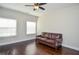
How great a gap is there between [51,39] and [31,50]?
51 centimetres

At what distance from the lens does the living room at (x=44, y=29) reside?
5.03ft

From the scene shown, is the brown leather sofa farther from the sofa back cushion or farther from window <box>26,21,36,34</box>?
window <box>26,21,36,34</box>

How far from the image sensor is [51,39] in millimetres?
1774

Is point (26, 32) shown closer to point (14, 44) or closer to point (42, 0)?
point (14, 44)

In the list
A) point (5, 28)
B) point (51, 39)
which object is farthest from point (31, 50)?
point (5, 28)

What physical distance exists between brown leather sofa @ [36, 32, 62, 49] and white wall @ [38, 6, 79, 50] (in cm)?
9

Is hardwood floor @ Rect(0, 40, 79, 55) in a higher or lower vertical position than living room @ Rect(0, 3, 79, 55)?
A: lower

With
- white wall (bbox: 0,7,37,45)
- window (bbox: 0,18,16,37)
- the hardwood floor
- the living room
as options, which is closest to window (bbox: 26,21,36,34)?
the living room

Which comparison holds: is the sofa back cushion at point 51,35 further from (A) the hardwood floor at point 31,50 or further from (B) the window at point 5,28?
(B) the window at point 5,28

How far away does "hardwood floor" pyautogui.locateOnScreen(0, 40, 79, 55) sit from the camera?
1490 mm

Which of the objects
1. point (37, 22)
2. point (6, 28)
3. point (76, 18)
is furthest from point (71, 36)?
point (6, 28)

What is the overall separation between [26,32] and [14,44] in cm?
43

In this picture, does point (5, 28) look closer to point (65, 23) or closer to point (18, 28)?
point (18, 28)
